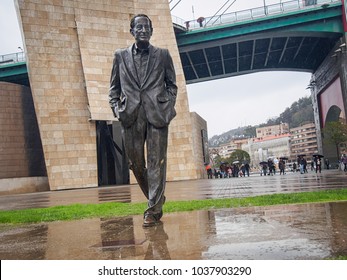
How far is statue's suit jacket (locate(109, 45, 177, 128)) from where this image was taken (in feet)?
13.7

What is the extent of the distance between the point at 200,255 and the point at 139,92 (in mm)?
2395

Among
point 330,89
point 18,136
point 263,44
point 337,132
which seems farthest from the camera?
point 263,44

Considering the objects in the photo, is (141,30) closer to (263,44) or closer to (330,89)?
(263,44)

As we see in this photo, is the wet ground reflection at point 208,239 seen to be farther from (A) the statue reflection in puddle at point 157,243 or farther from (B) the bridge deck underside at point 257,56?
(B) the bridge deck underside at point 257,56

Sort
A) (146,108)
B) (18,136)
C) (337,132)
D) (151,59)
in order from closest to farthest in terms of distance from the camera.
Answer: (146,108), (151,59), (18,136), (337,132)

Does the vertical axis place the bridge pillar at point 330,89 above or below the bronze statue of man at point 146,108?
above

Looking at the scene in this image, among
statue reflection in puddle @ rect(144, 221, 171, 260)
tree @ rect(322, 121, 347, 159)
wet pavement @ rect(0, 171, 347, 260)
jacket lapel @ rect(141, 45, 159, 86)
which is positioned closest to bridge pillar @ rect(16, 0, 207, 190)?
tree @ rect(322, 121, 347, 159)

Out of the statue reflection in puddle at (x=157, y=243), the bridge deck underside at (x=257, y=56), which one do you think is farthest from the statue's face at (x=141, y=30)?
the bridge deck underside at (x=257, y=56)

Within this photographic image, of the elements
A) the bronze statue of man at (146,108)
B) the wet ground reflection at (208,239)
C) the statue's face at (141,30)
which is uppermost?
the statue's face at (141,30)

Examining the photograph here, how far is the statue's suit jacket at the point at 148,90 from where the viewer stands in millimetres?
4164

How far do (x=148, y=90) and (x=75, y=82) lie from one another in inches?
987

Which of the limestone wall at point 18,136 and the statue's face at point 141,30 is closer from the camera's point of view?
the statue's face at point 141,30

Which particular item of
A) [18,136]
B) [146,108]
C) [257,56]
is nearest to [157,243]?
[146,108]

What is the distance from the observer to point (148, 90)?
4215 millimetres
